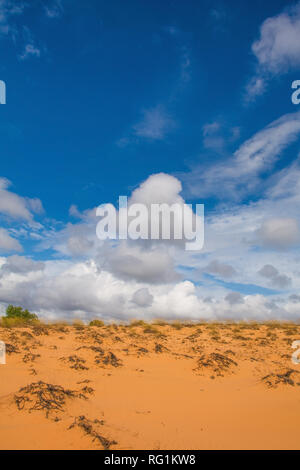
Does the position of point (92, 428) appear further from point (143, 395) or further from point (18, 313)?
point (18, 313)

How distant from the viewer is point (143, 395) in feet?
32.6

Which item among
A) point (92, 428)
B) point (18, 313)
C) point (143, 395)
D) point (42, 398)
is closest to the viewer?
point (92, 428)

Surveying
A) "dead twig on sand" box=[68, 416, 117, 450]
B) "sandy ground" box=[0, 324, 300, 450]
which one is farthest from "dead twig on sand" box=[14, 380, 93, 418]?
"dead twig on sand" box=[68, 416, 117, 450]

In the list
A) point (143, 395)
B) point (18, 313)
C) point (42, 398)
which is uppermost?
point (18, 313)

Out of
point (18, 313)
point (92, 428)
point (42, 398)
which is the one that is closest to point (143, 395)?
point (42, 398)

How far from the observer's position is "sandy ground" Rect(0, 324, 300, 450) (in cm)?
657

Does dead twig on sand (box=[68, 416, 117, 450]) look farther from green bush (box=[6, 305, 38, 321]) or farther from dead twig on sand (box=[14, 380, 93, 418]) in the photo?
green bush (box=[6, 305, 38, 321])

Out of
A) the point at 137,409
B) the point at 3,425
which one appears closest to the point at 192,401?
the point at 137,409

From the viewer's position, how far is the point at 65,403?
8070 mm

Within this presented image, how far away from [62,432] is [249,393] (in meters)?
7.06

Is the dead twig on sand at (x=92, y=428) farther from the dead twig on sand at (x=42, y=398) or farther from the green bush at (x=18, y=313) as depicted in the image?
the green bush at (x=18, y=313)

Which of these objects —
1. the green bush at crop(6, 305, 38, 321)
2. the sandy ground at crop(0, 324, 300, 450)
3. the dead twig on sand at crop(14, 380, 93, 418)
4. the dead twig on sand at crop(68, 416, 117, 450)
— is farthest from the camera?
the green bush at crop(6, 305, 38, 321)
